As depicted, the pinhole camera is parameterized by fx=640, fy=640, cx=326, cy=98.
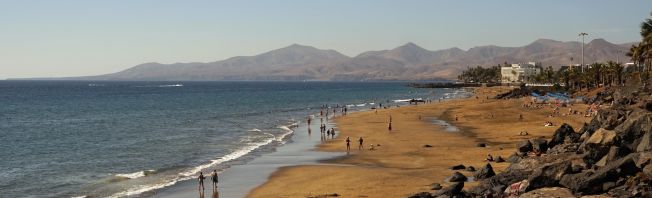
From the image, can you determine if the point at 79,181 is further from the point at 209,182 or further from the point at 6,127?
the point at 6,127

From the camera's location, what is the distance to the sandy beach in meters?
30.2

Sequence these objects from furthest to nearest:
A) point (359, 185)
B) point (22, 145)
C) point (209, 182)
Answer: point (22, 145) < point (209, 182) < point (359, 185)

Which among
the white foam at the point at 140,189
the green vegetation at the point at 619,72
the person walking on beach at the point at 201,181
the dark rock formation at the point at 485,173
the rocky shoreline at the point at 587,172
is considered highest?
the green vegetation at the point at 619,72

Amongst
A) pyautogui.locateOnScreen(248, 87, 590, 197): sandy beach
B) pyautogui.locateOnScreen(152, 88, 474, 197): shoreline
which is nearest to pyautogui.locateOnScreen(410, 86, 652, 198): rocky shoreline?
pyautogui.locateOnScreen(248, 87, 590, 197): sandy beach

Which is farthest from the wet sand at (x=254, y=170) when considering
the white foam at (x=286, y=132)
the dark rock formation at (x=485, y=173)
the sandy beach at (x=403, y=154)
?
the dark rock formation at (x=485, y=173)

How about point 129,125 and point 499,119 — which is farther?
point 129,125

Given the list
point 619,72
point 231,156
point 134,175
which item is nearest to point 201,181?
point 134,175

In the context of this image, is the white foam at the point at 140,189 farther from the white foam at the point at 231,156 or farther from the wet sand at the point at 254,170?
the white foam at the point at 231,156

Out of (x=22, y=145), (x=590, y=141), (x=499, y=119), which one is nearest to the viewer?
(x=590, y=141)

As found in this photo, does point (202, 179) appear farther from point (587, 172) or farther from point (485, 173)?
point (587, 172)

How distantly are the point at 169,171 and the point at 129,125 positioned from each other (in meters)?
40.3

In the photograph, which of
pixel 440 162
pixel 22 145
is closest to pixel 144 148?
pixel 22 145

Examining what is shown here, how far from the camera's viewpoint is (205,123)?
7831cm

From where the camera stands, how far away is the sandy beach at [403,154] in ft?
99.0
